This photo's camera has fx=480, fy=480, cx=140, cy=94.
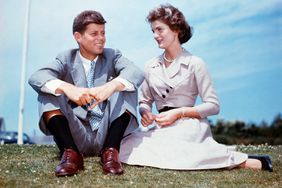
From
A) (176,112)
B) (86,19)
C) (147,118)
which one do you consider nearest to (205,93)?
(176,112)

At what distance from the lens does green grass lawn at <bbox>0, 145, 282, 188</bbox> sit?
3289 millimetres

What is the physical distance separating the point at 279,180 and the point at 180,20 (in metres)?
1.60

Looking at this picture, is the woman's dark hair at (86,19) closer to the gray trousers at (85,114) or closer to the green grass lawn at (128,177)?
the gray trousers at (85,114)

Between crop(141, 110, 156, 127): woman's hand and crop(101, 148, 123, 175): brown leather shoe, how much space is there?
1.95ft

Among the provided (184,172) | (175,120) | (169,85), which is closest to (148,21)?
(169,85)

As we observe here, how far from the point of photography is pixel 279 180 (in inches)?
144

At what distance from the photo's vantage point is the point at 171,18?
4.20 metres

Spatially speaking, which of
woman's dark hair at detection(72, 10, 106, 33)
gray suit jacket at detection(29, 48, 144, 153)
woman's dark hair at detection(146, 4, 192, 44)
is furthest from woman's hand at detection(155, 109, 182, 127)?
woman's dark hair at detection(72, 10, 106, 33)

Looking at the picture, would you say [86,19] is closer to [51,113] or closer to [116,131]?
[51,113]

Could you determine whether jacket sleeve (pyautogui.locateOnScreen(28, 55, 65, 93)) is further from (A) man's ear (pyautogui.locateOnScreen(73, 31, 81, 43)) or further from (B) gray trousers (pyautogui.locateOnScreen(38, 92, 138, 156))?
(A) man's ear (pyautogui.locateOnScreen(73, 31, 81, 43))

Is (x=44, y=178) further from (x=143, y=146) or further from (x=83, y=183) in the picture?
(x=143, y=146)

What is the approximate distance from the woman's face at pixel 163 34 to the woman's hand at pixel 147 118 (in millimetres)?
592

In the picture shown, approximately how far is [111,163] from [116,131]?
1.01 feet

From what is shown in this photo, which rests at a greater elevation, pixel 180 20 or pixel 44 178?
pixel 180 20
